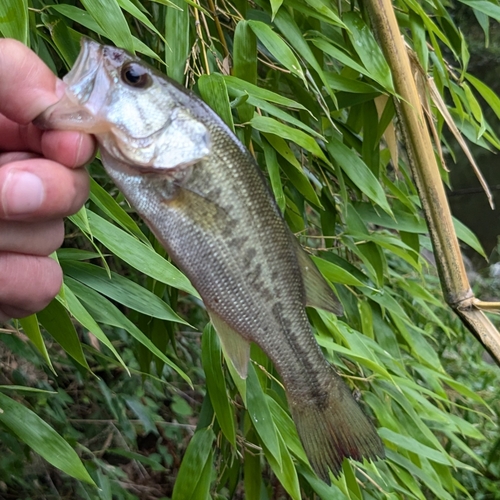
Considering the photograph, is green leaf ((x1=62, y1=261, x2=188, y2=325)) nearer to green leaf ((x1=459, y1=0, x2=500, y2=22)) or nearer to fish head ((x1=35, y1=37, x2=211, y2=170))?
fish head ((x1=35, y1=37, x2=211, y2=170))

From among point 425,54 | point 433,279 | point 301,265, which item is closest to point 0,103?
point 301,265

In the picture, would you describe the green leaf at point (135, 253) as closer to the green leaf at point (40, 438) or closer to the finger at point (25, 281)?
the finger at point (25, 281)

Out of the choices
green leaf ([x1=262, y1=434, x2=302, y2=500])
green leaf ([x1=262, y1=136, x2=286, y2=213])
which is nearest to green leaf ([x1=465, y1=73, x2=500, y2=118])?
green leaf ([x1=262, y1=136, x2=286, y2=213])

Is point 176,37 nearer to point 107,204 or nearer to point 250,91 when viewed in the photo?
point 250,91

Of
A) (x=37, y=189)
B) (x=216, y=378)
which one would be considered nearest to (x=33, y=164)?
(x=37, y=189)

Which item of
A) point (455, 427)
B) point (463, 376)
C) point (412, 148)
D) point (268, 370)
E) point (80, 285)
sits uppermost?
point (412, 148)

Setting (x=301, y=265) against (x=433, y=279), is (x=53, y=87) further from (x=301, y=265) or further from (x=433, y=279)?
(x=433, y=279)
